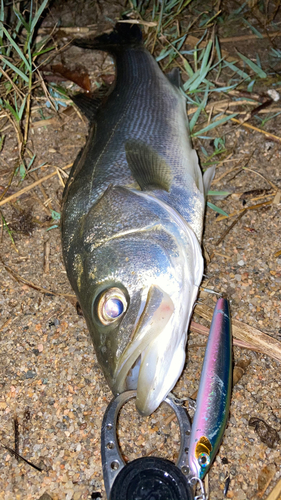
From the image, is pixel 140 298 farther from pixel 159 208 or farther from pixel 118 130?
pixel 118 130

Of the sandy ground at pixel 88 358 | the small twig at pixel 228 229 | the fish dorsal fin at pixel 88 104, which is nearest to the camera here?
the sandy ground at pixel 88 358

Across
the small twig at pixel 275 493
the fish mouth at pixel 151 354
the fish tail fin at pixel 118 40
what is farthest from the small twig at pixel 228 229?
the fish tail fin at pixel 118 40

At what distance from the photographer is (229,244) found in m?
3.12

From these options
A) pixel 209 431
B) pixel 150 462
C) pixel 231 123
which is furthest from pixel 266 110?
pixel 150 462

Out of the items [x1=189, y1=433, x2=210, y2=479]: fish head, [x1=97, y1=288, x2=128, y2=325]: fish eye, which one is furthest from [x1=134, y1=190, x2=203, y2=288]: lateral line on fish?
[x1=189, y1=433, x2=210, y2=479]: fish head

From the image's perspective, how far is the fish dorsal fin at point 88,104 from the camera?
3.26 meters

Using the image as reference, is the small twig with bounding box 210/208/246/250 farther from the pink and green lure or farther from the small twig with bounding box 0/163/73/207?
the small twig with bounding box 0/163/73/207

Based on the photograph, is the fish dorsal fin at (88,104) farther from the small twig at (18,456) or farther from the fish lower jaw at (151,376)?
the small twig at (18,456)

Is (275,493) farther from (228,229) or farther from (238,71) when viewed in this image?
(238,71)

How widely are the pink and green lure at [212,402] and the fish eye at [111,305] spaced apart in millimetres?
636

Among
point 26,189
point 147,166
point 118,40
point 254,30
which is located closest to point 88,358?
point 147,166

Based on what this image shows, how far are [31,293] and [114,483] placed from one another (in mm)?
1479

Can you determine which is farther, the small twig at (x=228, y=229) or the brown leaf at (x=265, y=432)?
the small twig at (x=228, y=229)

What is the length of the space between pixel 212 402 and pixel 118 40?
314cm
